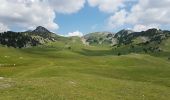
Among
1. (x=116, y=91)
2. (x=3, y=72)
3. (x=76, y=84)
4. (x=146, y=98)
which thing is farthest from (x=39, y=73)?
(x=146, y=98)

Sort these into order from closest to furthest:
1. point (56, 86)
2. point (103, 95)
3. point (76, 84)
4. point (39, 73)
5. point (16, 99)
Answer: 1. point (16, 99)
2. point (103, 95)
3. point (56, 86)
4. point (76, 84)
5. point (39, 73)

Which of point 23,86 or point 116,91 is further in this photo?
point 116,91

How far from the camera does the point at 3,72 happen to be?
83.6 m

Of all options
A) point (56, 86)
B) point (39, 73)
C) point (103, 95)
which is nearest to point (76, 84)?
point (56, 86)

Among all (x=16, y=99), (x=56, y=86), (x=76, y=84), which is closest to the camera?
(x=16, y=99)

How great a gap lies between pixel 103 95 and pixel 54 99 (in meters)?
9.53

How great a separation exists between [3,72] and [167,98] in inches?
1958

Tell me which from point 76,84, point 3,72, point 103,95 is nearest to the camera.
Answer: point 103,95

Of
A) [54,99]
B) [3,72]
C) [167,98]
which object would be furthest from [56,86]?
[3,72]

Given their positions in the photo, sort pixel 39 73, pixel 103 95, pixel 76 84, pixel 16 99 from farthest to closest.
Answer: pixel 39 73, pixel 76 84, pixel 103 95, pixel 16 99

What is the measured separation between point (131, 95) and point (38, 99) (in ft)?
52.7

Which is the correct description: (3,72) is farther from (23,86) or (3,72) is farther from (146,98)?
(146,98)

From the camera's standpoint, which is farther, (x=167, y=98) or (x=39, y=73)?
(x=39, y=73)

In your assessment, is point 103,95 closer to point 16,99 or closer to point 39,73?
point 16,99
